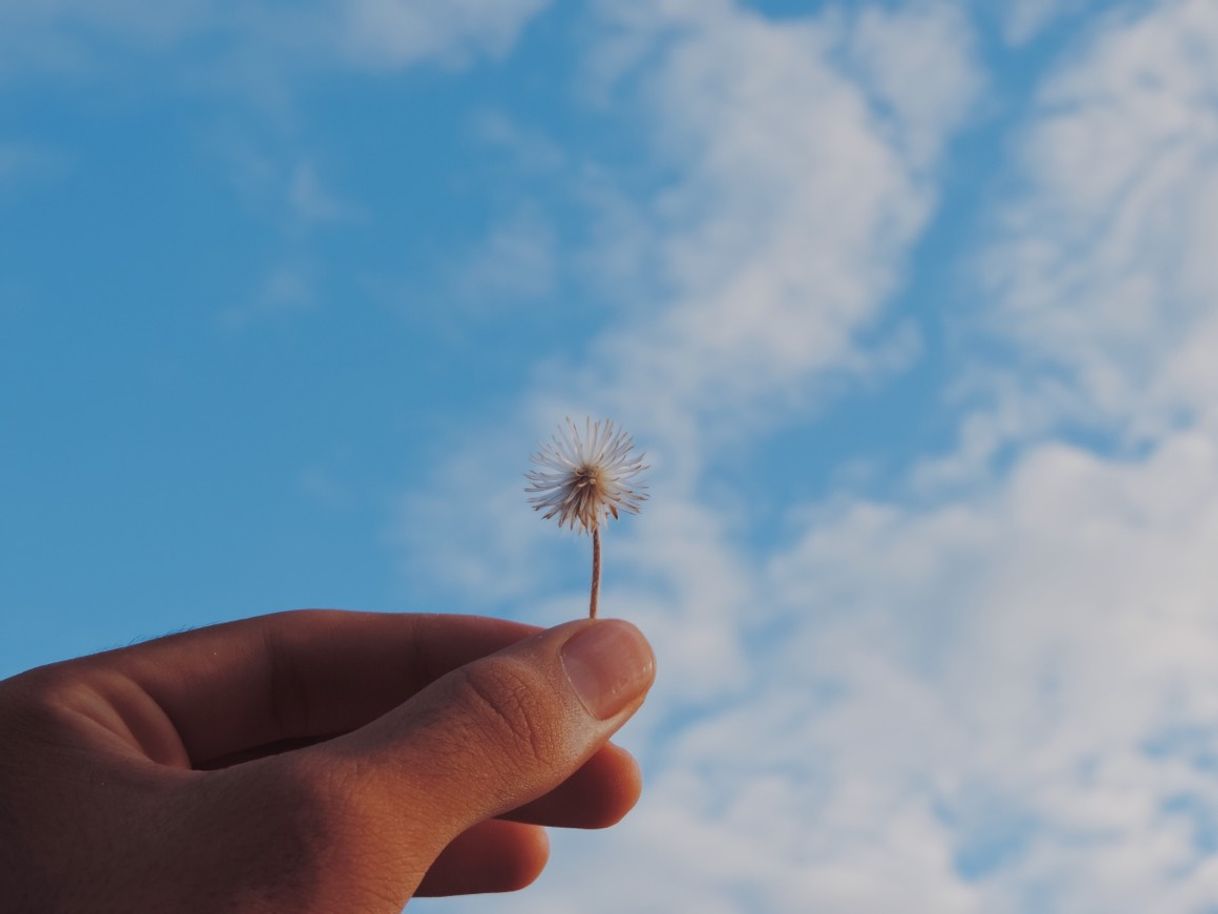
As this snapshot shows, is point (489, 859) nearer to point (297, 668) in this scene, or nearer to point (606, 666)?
point (297, 668)

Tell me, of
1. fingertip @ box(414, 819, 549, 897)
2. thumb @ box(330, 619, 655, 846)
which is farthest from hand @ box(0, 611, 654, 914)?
fingertip @ box(414, 819, 549, 897)

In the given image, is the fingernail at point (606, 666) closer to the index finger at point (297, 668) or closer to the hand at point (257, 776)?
the hand at point (257, 776)

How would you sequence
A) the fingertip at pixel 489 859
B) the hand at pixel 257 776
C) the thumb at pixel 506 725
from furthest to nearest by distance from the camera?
1. the fingertip at pixel 489 859
2. the thumb at pixel 506 725
3. the hand at pixel 257 776

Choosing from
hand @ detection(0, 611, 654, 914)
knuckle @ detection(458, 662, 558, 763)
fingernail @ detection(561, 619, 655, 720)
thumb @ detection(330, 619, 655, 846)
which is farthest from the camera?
fingernail @ detection(561, 619, 655, 720)

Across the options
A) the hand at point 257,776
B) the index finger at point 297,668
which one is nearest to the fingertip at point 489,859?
the index finger at point 297,668

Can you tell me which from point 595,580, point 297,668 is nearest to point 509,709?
point 595,580

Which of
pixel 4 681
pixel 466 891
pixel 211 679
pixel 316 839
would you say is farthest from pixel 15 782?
pixel 466 891

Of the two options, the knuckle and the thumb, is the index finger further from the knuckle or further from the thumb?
the knuckle
